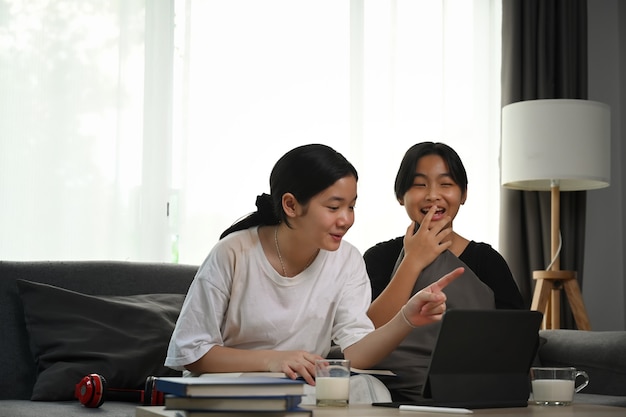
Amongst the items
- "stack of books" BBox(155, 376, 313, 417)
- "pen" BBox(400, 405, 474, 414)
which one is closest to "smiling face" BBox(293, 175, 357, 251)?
"pen" BBox(400, 405, 474, 414)

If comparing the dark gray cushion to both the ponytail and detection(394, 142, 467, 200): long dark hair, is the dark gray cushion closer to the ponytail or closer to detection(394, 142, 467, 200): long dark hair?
the ponytail

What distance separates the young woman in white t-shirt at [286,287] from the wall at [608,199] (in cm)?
260

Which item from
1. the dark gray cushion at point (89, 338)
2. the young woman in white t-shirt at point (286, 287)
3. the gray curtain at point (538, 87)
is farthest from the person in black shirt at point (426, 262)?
the gray curtain at point (538, 87)

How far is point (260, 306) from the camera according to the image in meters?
2.17

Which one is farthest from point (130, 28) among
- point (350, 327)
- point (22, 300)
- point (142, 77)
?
point (350, 327)

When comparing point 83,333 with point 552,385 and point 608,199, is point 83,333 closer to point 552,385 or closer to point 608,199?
point 552,385

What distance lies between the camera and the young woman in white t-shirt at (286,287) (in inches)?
81.9

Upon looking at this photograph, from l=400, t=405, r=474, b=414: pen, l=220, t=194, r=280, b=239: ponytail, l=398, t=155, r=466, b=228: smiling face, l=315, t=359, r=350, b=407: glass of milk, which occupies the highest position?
l=398, t=155, r=466, b=228: smiling face

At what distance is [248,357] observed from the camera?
79.7 inches

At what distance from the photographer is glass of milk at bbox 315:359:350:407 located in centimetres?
160

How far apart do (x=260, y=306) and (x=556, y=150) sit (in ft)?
6.55

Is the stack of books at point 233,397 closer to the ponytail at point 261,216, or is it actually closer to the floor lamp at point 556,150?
the ponytail at point 261,216

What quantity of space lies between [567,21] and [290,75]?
1424 mm

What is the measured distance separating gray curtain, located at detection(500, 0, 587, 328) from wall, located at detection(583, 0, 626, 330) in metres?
0.32
